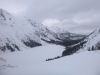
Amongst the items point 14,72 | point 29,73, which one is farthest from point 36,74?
point 14,72

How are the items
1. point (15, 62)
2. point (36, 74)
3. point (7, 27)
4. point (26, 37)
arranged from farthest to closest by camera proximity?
point (26, 37) < point (7, 27) < point (15, 62) < point (36, 74)

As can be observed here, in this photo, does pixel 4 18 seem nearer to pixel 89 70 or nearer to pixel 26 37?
pixel 26 37

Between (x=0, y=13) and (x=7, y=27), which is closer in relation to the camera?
(x=7, y=27)

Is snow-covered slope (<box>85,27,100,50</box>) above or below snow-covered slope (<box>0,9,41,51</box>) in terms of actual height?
below

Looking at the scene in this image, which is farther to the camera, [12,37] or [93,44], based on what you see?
[12,37]

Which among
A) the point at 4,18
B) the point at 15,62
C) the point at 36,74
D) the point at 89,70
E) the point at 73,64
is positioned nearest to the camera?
the point at 89,70

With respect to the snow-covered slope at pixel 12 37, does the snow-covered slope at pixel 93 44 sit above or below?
below

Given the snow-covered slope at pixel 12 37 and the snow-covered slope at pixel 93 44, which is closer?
the snow-covered slope at pixel 93 44

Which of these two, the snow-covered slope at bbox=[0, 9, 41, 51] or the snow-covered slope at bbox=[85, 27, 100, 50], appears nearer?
the snow-covered slope at bbox=[85, 27, 100, 50]

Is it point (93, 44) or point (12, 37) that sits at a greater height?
point (12, 37)

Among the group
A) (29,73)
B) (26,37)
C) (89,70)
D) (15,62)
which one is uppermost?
(26,37)

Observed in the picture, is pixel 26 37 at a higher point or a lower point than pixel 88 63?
higher
